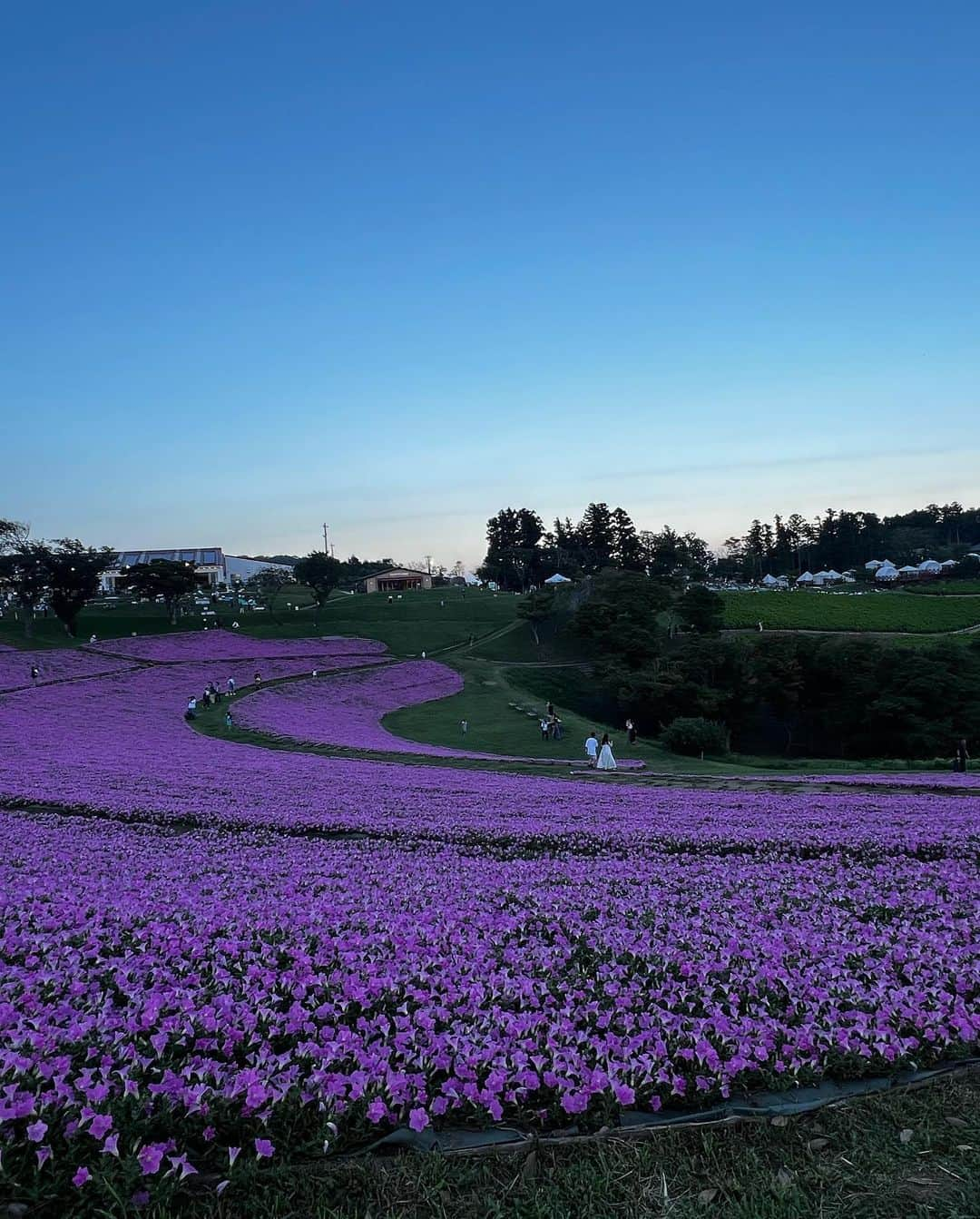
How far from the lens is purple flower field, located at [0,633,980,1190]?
14.5 ft

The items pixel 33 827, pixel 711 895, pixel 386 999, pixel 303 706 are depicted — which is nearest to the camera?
pixel 386 999

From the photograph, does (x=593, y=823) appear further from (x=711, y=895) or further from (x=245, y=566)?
(x=245, y=566)

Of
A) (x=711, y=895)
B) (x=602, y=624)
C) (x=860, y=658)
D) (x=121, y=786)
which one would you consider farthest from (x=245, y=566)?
(x=711, y=895)

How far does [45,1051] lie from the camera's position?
476 cm

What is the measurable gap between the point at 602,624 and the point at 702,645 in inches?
446

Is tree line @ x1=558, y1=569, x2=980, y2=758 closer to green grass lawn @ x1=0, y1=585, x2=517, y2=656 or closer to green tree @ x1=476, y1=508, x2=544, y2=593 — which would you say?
green grass lawn @ x1=0, y1=585, x2=517, y2=656

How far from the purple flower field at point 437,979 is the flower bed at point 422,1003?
0.02 m

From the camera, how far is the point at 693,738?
125ft

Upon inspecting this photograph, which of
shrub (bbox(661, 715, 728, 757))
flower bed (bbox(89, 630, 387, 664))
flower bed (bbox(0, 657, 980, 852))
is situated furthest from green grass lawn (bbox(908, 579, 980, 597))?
flower bed (bbox(0, 657, 980, 852))

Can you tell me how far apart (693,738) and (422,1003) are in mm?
34240

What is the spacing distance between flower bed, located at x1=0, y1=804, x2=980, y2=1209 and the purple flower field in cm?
2

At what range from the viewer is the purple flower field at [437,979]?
4434 millimetres

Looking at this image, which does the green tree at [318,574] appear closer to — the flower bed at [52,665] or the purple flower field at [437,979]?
the flower bed at [52,665]

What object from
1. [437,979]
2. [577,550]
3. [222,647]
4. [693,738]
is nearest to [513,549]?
A: [577,550]
